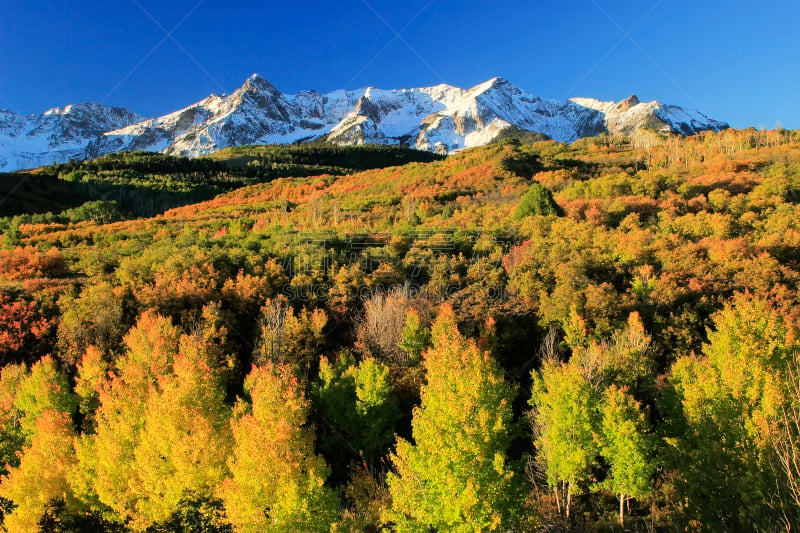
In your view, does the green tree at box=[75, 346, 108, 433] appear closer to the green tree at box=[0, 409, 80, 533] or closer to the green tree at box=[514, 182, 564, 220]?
the green tree at box=[0, 409, 80, 533]

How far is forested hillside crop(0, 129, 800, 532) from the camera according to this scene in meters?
14.0

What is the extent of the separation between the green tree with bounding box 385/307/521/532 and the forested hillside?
3.5 inches

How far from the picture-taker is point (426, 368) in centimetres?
2436

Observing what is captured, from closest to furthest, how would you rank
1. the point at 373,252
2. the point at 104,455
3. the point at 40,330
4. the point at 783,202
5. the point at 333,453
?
the point at 104,455
the point at 333,453
the point at 40,330
the point at 373,252
the point at 783,202

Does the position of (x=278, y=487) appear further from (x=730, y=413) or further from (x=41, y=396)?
(x=41, y=396)

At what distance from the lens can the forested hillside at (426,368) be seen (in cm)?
1401

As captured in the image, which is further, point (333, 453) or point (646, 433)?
point (333, 453)

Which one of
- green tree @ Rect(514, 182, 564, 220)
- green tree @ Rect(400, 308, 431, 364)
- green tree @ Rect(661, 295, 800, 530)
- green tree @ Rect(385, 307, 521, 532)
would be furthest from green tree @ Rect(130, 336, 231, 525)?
green tree @ Rect(514, 182, 564, 220)

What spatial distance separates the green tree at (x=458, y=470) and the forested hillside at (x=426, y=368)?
0.09 meters

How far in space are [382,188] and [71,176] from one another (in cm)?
8068

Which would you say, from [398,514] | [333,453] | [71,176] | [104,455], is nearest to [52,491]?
[104,455]

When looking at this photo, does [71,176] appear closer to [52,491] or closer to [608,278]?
[52,491]

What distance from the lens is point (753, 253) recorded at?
31.0 metres

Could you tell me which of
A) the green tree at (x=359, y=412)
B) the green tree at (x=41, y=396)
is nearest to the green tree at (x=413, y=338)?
the green tree at (x=359, y=412)
